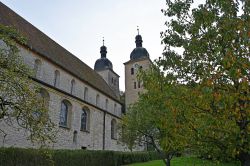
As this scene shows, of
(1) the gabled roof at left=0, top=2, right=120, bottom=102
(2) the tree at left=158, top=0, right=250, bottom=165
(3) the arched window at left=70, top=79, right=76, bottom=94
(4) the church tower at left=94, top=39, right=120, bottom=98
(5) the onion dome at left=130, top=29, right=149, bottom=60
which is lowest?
(2) the tree at left=158, top=0, right=250, bottom=165

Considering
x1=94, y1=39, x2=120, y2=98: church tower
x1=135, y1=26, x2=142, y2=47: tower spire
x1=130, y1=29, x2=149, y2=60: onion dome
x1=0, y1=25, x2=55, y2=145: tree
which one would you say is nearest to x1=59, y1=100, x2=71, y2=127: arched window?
x1=0, y1=25, x2=55, y2=145: tree

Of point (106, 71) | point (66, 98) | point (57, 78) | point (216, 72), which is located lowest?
point (216, 72)

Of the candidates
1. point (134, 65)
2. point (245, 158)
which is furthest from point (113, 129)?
point (245, 158)

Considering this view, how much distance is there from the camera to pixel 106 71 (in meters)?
46.4

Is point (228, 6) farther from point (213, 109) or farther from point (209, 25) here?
point (213, 109)

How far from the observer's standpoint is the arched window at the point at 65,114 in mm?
24750

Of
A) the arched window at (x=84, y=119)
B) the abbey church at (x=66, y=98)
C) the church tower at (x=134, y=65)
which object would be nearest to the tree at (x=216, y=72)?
the abbey church at (x=66, y=98)

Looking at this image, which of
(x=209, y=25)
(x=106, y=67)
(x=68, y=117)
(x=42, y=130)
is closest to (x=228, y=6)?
(x=209, y=25)

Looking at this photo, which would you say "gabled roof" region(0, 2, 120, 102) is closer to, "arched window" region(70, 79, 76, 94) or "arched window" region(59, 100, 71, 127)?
"arched window" region(70, 79, 76, 94)

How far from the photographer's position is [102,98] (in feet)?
111

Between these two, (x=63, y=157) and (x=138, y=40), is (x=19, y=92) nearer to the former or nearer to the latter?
(x=63, y=157)

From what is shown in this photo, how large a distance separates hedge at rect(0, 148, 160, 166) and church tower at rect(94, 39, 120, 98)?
18680 millimetres

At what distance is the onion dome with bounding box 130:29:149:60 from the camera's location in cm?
4638

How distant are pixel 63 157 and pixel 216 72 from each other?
14.0m
